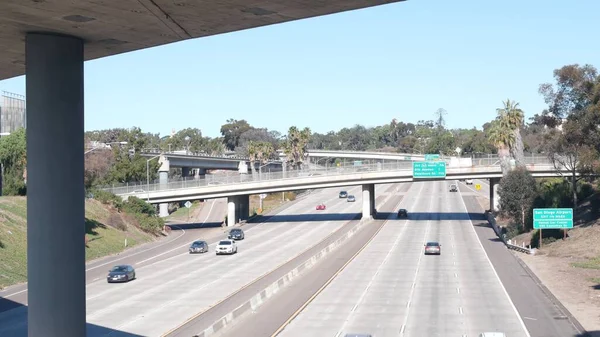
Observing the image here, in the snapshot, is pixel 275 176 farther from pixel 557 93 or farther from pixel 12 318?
pixel 12 318

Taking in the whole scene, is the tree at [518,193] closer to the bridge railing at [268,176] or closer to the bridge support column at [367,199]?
the bridge railing at [268,176]

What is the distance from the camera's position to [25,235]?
5869 centimetres

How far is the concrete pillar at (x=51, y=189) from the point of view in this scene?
1205 cm

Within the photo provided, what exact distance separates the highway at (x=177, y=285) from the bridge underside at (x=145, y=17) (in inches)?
755

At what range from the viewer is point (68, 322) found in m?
12.2

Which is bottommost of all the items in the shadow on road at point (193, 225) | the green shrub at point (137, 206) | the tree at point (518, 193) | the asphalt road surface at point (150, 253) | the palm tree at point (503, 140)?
the shadow on road at point (193, 225)

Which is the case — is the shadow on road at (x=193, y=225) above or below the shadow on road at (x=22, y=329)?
below

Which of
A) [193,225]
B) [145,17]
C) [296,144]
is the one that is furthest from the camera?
[296,144]

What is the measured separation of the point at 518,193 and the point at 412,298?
42.6m

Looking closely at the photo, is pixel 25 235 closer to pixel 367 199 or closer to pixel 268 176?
pixel 268 176

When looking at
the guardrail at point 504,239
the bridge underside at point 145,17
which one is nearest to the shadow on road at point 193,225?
the guardrail at point 504,239

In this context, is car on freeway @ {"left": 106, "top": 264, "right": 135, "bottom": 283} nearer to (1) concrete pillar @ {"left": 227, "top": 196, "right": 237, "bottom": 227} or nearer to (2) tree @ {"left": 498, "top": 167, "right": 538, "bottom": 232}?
(2) tree @ {"left": 498, "top": 167, "right": 538, "bottom": 232}

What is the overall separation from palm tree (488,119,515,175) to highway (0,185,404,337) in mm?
21398

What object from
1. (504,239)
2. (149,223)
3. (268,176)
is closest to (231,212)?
(268,176)
